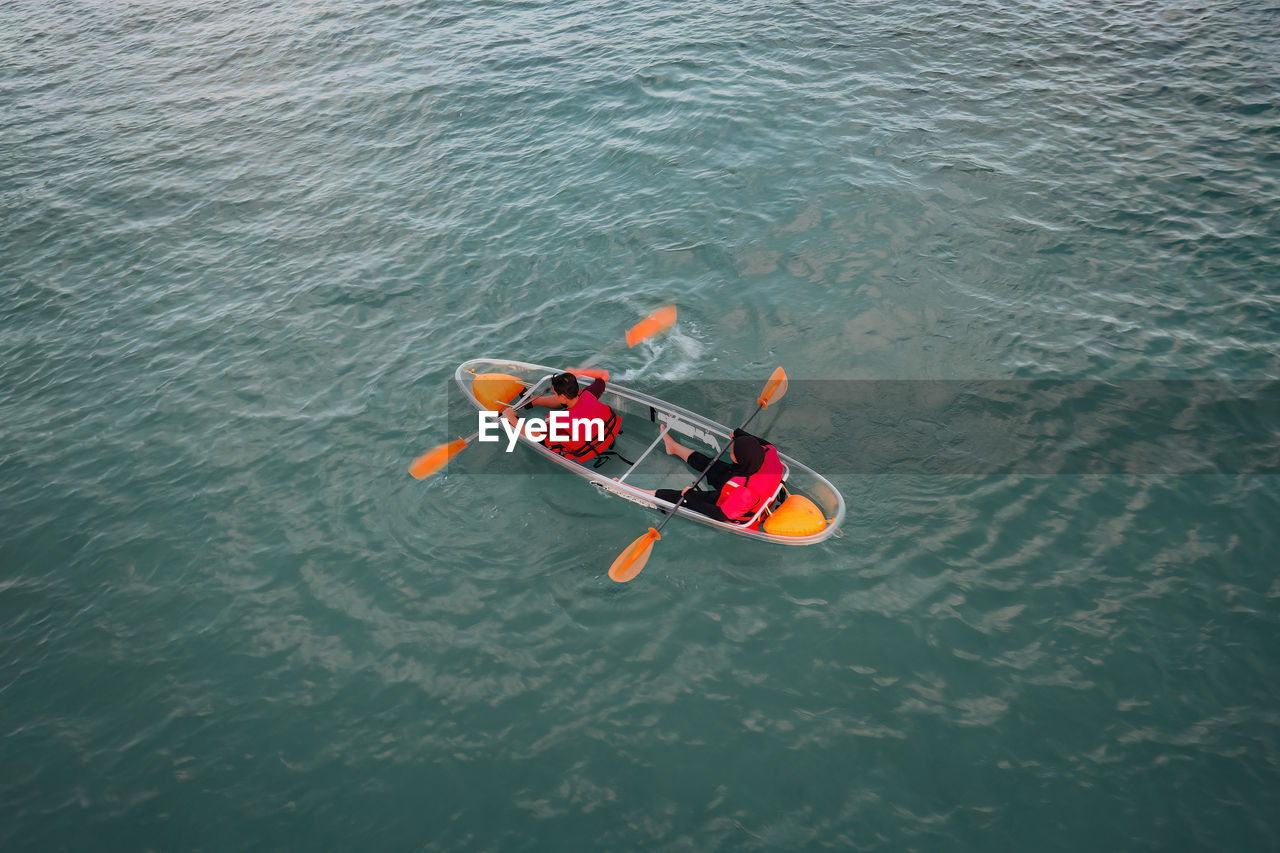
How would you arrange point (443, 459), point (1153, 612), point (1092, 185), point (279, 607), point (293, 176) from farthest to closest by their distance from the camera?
1. point (293, 176)
2. point (1092, 185)
3. point (443, 459)
4. point (279, 607)
5. point (1153, 612)

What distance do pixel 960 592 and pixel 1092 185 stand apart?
459 inches

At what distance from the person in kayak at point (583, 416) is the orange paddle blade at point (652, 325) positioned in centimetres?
172

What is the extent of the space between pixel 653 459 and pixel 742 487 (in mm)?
2099

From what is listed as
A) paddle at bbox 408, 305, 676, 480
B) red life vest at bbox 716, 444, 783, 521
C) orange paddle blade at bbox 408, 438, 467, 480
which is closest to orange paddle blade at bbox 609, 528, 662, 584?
red life vest at bbox 716, 444, 783, 521

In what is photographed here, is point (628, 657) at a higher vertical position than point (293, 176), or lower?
lower

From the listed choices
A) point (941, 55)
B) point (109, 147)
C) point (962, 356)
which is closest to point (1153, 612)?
point (962, 356)

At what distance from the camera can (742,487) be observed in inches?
380

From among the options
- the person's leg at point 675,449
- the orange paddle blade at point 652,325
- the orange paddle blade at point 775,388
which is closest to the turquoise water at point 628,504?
the orange paddle blade at point 652,325

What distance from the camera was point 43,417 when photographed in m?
13.2

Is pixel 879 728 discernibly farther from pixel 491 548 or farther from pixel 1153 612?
pixel 491 548

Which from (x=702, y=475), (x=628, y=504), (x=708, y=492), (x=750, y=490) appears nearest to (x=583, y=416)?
(x=628, y=504)

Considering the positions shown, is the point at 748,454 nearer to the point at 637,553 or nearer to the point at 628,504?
the point at 637,553

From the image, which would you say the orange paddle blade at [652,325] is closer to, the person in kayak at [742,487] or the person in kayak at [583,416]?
the person in kayak at [583,416]

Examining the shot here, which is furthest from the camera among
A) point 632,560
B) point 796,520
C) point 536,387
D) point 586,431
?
point 536,387
